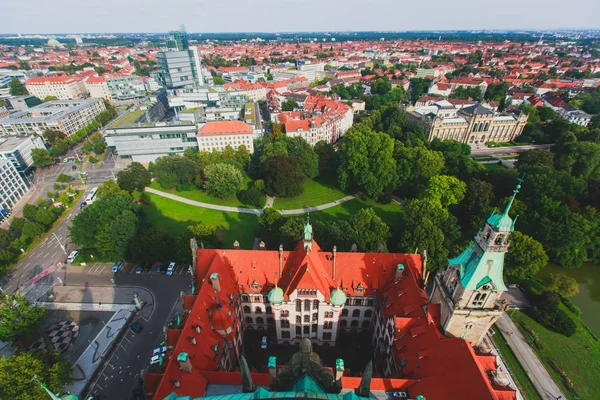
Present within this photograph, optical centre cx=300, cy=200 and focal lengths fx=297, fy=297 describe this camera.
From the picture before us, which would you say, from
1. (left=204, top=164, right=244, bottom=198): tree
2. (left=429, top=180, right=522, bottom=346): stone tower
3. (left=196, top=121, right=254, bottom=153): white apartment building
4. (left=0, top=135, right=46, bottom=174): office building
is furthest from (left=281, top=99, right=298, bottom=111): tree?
(left=429, top=180, right=522, bottom=346): stone tower

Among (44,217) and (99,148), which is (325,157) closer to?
(44,217)

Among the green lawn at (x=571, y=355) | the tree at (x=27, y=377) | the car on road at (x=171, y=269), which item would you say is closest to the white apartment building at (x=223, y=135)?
the car on road at (x=171, y=269)

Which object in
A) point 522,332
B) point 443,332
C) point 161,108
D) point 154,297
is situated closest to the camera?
point 443,332

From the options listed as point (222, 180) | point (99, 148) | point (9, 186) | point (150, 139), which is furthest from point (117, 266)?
point (99, 148)

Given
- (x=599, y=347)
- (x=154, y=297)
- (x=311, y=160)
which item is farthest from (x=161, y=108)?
(x=599, y=347)

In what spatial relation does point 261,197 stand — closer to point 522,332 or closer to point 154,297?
point 154,297

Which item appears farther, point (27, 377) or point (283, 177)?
point (283, 177)

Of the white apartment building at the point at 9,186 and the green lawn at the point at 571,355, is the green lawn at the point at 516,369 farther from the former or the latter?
the white apartment building at the point at 9,186
